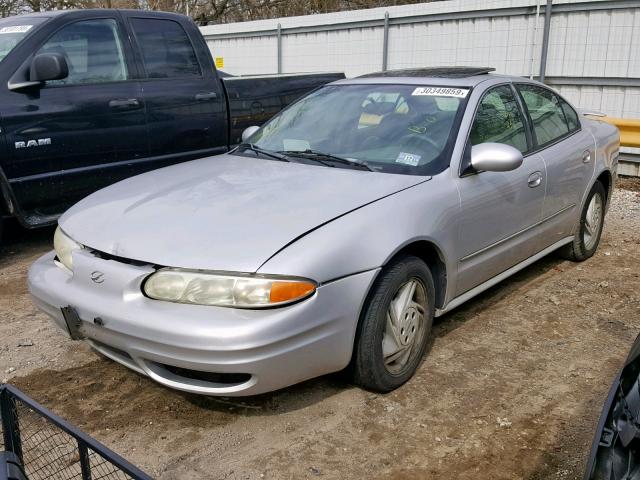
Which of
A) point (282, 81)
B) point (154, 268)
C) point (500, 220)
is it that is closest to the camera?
point (154, 268)

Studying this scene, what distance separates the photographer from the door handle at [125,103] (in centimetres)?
549

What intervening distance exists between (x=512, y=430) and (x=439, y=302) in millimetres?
858

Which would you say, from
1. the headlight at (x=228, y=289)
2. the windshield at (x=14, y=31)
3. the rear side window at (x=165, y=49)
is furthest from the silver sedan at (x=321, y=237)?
the windshield at (x=14, y=31)

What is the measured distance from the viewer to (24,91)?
502 cm

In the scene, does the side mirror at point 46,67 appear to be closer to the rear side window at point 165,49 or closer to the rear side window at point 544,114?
the rear side window at point 165,49

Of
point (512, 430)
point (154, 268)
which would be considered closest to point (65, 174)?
point (154, 268)

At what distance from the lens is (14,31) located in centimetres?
530

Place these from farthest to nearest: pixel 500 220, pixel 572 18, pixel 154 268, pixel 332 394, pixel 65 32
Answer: pixel 572 18 < pixel 65 32 < pixel 500 220 < pixel 332 394 < pixel 154 268

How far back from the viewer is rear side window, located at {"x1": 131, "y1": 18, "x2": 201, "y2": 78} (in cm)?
582

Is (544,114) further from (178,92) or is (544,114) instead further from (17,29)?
(17,29)

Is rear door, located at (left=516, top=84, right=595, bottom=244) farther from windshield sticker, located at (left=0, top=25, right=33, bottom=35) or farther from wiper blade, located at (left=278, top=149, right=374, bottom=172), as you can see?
windshield sticker, located at (left=0, top=25, right=33, bottom=35)

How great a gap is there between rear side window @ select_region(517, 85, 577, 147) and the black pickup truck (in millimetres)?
2785

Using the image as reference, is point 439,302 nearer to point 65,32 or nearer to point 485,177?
point 485,177

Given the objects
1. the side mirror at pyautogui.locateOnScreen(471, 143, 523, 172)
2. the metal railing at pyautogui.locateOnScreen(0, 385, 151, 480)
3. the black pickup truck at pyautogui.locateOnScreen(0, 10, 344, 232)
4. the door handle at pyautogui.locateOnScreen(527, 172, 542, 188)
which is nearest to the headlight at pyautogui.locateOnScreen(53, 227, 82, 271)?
the metal railing at pyautogui.locateOnScreen(0, 385, 151, 480)
